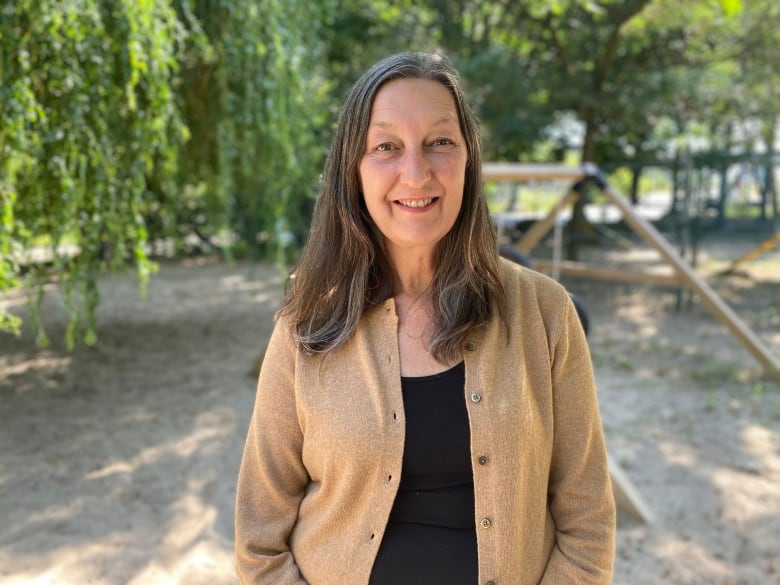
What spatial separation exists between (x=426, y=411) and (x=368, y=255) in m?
0.34

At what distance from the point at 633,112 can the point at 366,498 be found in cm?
905

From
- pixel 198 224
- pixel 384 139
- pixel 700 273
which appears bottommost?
pixel 700 273

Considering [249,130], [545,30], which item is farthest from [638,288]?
[249,130]

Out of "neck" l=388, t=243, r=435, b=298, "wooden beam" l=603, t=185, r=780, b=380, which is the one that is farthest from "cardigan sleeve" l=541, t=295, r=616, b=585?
"wooden beam" l=603, t=185, r=780, b=380

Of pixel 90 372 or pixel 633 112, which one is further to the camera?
pixel 633 112

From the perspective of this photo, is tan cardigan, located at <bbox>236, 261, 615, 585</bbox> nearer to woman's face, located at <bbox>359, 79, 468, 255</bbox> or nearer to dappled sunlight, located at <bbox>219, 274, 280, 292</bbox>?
woman's face, located at <bbox>359, 79, 468, 255</bbox>

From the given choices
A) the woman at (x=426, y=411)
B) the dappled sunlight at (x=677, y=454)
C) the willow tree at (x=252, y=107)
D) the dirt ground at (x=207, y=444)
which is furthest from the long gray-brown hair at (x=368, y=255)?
the dappled sunlight at (x=677, y=454)

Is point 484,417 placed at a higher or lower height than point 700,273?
higher

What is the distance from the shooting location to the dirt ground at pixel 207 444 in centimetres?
311

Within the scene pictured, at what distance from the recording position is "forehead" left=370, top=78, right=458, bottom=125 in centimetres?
132

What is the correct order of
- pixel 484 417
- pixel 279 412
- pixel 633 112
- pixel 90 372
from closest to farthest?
pixel 484 417 < pixel 279 412 < pixel 90 372 < pixel 633 112

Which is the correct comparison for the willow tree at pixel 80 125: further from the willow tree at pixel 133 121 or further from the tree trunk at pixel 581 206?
the tree trunk at pixel 581 206

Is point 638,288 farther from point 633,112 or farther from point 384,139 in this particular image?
point 384,139

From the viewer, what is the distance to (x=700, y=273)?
1086 cm
